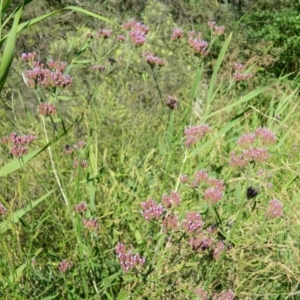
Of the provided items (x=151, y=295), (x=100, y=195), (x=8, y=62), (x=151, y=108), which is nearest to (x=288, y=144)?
(x=151, y=108)

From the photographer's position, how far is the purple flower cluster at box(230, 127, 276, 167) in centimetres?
137

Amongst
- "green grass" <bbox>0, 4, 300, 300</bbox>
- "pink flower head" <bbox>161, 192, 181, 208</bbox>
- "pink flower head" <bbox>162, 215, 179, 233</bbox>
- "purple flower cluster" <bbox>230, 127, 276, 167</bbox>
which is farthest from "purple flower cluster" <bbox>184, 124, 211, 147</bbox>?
"pink flower head" <bbox>162, 215, 179, 233</bbox>

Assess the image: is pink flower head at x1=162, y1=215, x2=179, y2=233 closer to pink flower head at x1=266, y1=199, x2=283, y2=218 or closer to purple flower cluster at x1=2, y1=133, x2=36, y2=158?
pink flower head at x1=266, y1=199, x2=283, y2=218

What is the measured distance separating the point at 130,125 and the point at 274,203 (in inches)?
58.0

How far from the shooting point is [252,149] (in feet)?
4.61

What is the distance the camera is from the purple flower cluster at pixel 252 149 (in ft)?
4.50

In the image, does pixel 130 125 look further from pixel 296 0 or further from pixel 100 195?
pixel 296 0

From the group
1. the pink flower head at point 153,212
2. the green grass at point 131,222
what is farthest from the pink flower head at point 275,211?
the pink flower head at point 153,212

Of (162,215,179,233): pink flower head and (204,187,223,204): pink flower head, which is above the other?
(204,187,223,204): pink flower head

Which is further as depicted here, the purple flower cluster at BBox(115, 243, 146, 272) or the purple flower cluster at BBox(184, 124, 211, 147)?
the purple flower cluster at BBox(184, 124, 211, 147)

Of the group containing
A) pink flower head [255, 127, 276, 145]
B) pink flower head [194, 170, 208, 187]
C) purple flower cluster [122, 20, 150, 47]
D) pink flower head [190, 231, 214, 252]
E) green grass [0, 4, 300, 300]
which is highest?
purple flower cluster [122, 20, 150, 47]

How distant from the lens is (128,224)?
5.97ft

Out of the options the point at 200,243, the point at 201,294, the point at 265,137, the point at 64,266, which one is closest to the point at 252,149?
the point at 265,137

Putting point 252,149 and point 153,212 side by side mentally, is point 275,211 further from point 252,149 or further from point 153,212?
point 153,212
